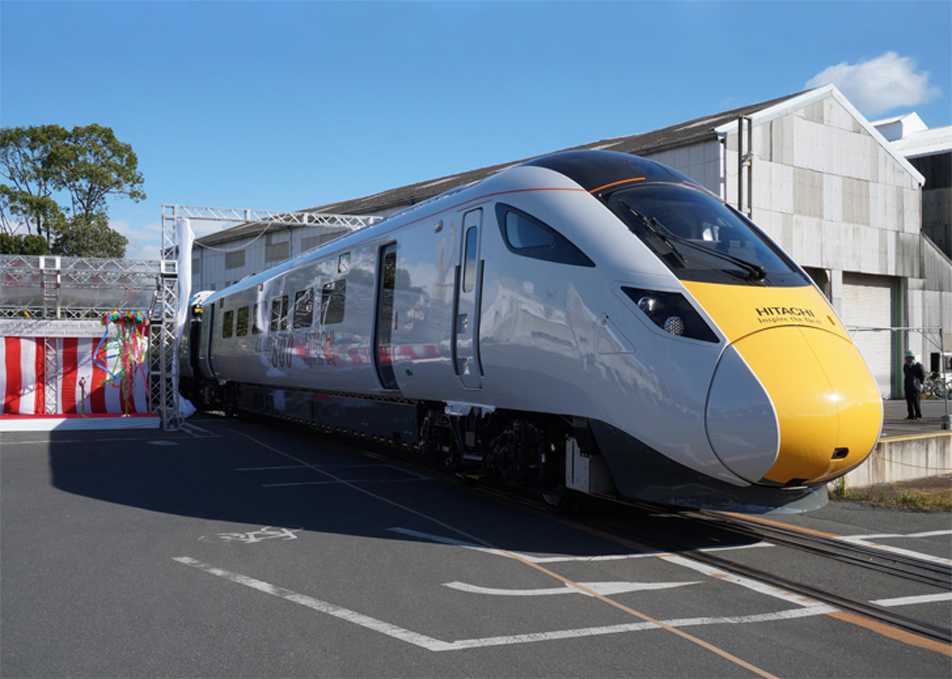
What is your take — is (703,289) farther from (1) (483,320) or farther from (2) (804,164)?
(2) (804,164)

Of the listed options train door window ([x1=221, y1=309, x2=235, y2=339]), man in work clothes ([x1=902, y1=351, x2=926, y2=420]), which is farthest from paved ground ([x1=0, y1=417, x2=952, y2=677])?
man in work clothes ([x1=902, y1=351, x2=926, y2=420])

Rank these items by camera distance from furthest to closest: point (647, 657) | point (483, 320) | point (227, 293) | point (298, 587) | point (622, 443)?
point (227, 293), point (483, 320), point (622, 443), point (298, 587), point (647, 657)

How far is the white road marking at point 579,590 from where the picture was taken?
17.6 ft

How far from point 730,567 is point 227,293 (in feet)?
53.9

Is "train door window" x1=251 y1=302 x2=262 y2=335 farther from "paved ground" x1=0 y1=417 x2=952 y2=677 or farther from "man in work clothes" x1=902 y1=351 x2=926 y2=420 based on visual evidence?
"man in work clothes" x1=902 y1=351 x2=926 y2=420

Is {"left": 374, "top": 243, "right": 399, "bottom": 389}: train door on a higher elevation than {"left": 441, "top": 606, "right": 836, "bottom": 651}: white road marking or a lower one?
higher

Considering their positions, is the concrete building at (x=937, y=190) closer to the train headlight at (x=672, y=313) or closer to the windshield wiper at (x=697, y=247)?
the windshield wiper at (x=697, y=247)

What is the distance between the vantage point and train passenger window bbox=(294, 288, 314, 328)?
42.7 ft

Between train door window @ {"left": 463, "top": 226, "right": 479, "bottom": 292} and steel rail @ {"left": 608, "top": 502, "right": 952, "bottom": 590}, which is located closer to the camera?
steel rail @ {"left": 608, "top": 502, "right": 952, "bottom": 590}

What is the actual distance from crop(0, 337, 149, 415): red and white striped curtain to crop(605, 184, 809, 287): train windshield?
17.7m

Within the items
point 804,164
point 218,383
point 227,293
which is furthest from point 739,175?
point 218,383

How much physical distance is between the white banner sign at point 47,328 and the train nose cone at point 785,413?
19097 mm

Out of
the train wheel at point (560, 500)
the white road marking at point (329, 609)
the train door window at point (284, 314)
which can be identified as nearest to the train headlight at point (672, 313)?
the train wheel at point (560, 500)

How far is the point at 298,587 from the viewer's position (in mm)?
5516
